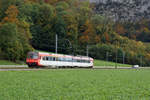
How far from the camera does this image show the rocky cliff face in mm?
130500

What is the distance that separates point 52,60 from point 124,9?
10200 cm

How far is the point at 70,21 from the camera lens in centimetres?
8169

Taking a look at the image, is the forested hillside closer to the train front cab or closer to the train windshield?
the train windshield

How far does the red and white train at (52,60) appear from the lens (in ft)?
129

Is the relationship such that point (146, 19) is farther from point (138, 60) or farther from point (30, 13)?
point (30, 13)

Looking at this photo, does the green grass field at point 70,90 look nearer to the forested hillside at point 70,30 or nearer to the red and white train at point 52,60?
the red and white train at point 52,60

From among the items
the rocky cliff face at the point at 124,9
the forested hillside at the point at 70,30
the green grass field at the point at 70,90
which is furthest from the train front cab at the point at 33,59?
the rocky cliff face at the point at 124,9

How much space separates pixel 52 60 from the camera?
42.1 meters

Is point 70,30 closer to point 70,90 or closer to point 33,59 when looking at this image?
point 33,59

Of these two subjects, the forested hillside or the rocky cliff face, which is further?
the rocky cliff face

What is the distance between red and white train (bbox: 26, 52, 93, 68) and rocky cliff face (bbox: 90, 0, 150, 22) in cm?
8168

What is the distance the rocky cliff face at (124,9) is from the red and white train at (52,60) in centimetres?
8168

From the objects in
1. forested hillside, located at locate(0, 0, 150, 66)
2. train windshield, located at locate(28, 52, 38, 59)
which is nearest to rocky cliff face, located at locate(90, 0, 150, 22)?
forested hillside, located at locate(0, 0, 150, 66)

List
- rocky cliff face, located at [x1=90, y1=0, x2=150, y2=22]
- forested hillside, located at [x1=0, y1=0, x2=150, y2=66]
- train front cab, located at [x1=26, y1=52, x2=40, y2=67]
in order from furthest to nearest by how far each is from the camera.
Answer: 1. rocky cliff face, located at [x1=90, y1=0, x2=150, y2=22]
2. forested hillside, located at [x1=0, y1=0, x2=150, y2=66]
3. train front cab, located at [x1=26, y1=52, x2=40, y2=67]
